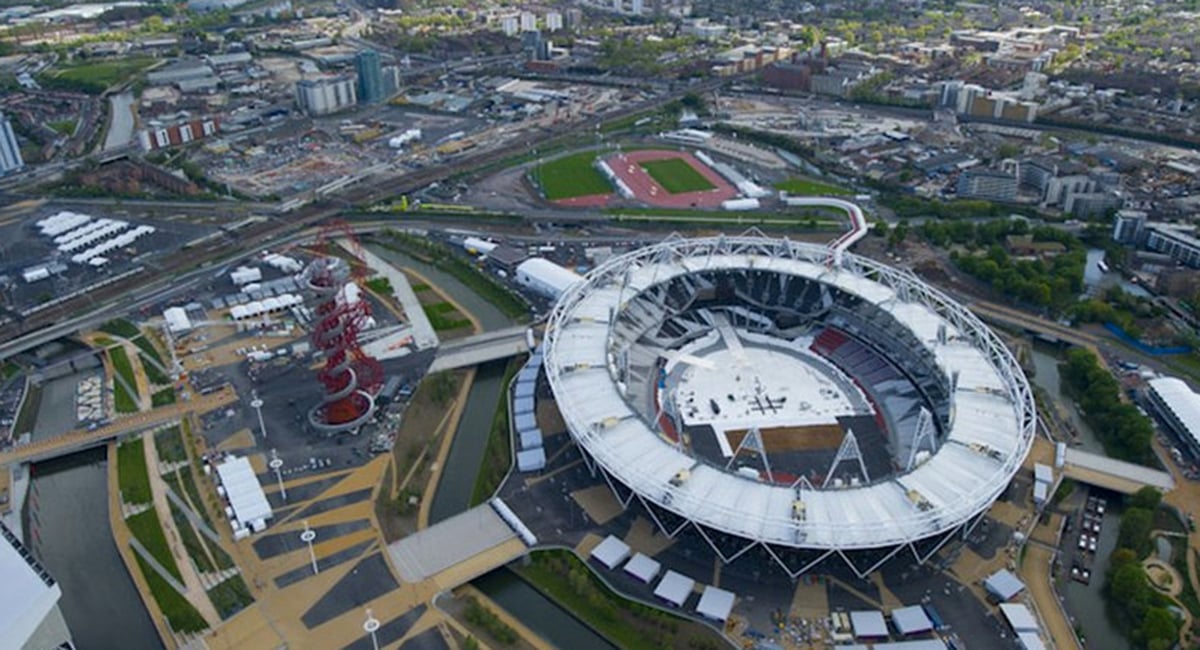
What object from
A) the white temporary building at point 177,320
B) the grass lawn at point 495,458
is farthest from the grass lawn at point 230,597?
the white temporary building at point 177,320

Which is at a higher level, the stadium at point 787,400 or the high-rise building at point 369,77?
the high-rise building at point 369,77

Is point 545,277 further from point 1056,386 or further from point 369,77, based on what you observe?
point 369,77

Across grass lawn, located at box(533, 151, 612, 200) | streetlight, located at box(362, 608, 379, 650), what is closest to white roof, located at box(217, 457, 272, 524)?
streetlight, located at box(362, 608, 379, 650)

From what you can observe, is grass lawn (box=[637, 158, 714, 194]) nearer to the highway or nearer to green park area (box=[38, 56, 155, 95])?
the highway

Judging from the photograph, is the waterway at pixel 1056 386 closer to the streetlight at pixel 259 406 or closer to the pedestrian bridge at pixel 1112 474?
the pedestrian bridge at pixel 1112 474

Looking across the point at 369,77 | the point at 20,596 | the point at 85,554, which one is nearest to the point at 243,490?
the point at 85,554

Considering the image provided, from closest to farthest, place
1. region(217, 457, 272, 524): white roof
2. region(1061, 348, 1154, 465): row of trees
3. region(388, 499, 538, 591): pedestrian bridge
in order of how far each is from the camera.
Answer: region(388, 499, 538, 591): pedestrian bridge
region(217, 457, 272, 524): white roof
region(1061, 348, 1154, 465): row of trees

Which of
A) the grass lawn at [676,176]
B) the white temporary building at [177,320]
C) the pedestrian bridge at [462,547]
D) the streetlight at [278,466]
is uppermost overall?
the grass lawn at [676,176]
